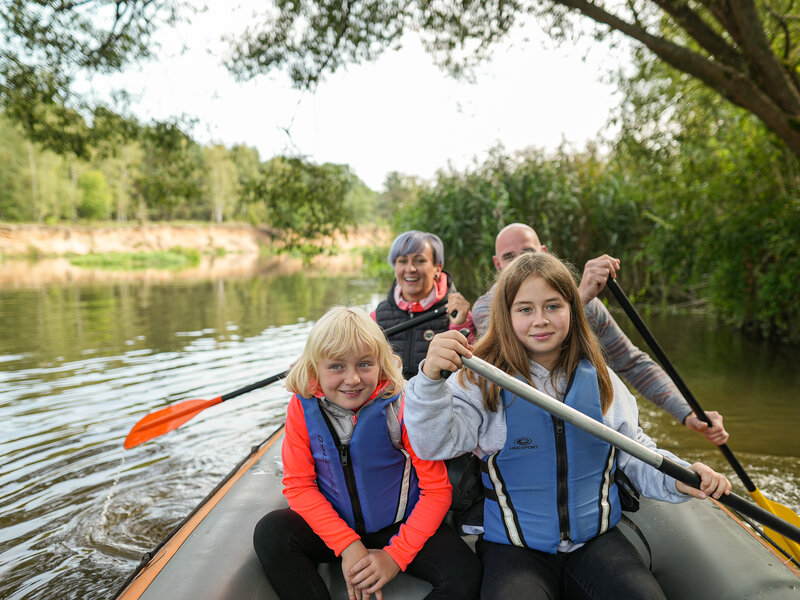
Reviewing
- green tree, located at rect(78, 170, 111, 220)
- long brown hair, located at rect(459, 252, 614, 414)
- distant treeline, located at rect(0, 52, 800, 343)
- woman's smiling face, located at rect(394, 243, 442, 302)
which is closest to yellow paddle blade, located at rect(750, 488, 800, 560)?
long brown hair, located at rect(459, 252, 614, 414)

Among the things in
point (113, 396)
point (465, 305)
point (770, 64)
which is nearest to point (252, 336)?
point (113, 396)

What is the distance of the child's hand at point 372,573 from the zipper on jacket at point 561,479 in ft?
1.52

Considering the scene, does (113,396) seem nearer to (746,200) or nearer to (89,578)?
(89,578)

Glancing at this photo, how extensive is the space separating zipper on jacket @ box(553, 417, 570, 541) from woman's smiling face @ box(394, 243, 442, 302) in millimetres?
1529

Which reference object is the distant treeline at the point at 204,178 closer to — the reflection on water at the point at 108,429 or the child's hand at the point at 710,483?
the reflection on water at the point at 108,429

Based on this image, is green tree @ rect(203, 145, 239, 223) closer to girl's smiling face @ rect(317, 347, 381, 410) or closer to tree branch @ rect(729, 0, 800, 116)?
tree branch @ rect(729, 0, 800, 116)

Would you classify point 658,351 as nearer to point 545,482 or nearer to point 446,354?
point 545,482

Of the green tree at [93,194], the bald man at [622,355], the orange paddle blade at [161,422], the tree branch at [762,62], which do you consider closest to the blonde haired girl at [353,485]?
the bald man at [622,355]

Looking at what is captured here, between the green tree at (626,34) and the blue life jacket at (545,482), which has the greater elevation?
the green tree at (626,34)

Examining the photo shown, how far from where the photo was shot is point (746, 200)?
222 inches

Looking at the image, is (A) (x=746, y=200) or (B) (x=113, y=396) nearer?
(B) (x=113, y=396)

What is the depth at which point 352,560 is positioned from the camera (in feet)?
4.71

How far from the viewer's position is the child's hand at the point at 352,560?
56.2 inches

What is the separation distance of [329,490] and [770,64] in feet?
14.8
